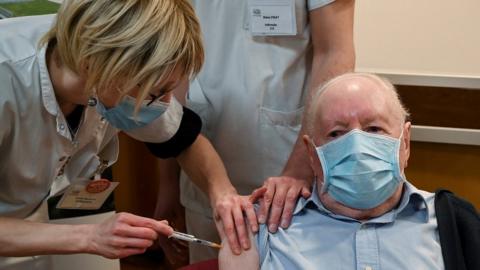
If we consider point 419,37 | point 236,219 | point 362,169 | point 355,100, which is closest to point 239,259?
point 236,219

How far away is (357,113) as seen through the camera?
131cm

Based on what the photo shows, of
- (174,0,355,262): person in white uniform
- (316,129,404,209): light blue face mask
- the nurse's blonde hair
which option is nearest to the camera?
the nurse's blonde hair

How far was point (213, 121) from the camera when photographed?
171cm

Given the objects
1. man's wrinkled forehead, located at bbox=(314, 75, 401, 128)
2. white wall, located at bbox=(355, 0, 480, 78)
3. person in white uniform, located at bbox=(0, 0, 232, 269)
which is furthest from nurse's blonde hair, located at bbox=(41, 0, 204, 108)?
white wall, located at bbox=(355, 0, 480, 78)

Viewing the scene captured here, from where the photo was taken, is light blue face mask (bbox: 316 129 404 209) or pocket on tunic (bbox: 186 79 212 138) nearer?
light blue face mask (bbox: 316 129 404 209)

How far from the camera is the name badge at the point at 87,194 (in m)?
1.60

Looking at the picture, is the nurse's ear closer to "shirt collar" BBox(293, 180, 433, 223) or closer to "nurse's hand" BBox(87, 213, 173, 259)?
"shirt collar" BBox(293, 180, 433, 223)

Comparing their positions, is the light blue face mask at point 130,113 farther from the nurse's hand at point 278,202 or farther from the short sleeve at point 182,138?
the nurse's hand at point 278,202

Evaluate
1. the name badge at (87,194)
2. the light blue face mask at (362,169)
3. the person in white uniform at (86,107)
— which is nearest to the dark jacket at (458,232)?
the light blue face mask at (362,169)

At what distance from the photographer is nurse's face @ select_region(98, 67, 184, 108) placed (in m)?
1.21

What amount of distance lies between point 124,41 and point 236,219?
0.52 metres

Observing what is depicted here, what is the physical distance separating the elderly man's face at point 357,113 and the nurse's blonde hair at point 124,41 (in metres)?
0.37

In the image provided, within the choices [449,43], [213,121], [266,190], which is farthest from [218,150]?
[449,43]

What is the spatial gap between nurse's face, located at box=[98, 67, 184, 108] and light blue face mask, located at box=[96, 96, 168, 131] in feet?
0.06
